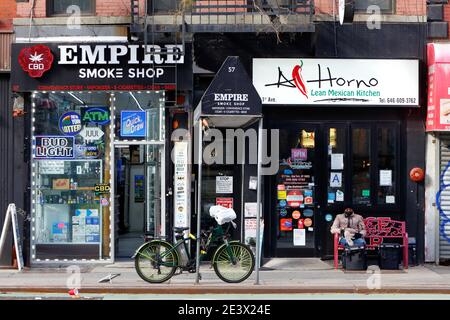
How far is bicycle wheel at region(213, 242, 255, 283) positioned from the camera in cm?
1161

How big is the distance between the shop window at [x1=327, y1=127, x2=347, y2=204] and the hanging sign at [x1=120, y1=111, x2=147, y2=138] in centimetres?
375

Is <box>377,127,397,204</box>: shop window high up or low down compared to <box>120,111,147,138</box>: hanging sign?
down

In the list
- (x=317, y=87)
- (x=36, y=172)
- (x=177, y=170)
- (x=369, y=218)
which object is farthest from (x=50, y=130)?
(x=369, y=218)

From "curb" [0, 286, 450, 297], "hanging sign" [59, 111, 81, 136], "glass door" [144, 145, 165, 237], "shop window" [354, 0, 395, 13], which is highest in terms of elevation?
"shop window" [354, 0, 395, 13]

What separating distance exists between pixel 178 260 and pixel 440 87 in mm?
5893

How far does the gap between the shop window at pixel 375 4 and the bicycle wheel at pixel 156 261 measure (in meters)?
6.23

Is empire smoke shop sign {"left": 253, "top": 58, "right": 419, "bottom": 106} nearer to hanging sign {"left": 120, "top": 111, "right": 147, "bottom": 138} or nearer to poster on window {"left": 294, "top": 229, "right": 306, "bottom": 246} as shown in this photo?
hanging sign {"left": 120, "top": 111, "right": 147, "bottom": 138}

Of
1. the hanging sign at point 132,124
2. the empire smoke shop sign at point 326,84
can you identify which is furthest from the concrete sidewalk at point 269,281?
the empire smoke shop sign at point 326,84

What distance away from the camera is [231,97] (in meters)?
11.2

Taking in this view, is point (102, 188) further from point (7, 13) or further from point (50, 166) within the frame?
point (7, 13)

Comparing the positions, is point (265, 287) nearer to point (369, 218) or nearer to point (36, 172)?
point (369, 218)

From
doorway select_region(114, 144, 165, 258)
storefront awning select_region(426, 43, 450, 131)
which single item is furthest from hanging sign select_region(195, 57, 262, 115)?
storefront awning select_region(426, 43, 450, 131)

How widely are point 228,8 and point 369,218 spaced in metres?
4.95

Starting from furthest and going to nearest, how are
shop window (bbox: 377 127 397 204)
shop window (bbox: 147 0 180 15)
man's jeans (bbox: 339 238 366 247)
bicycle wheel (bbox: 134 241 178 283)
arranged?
shop window (bbox: 377 127 397 204)
shop window (bbox: 147 0 180 15)
man's jeans (bbox: 339 238 366 247)
bicycle wheel (bbox: 134 241 178 283)
